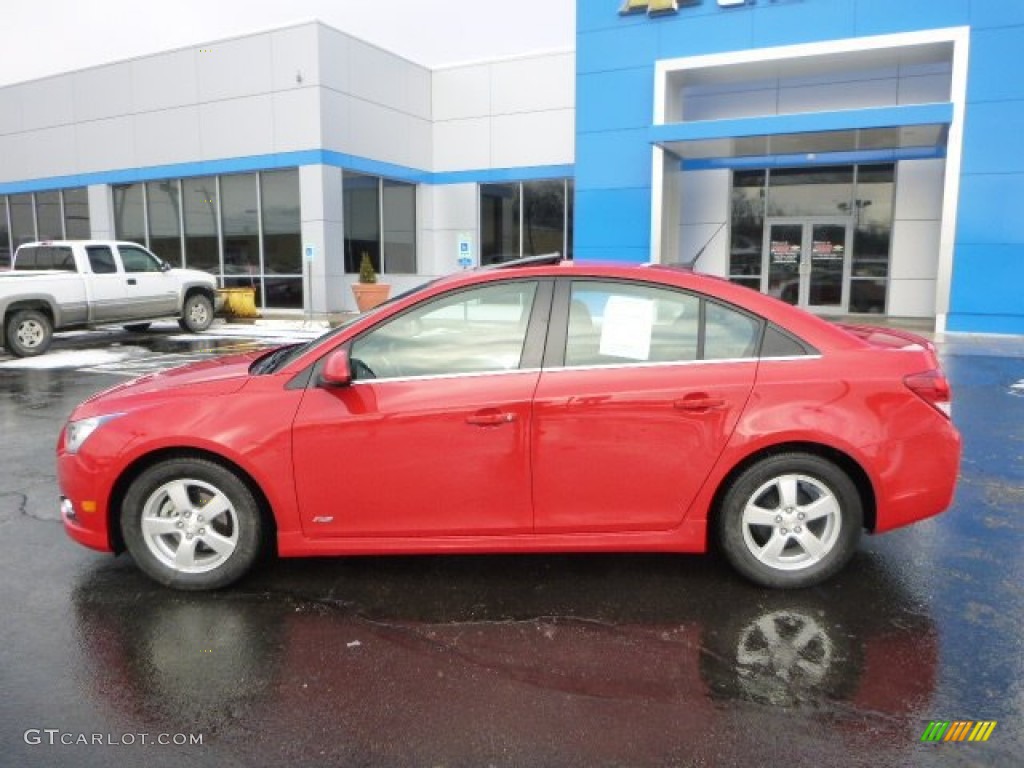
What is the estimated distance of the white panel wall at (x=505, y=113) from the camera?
21750 mm

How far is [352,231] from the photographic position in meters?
21.3

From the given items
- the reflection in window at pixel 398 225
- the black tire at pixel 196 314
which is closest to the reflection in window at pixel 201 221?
the reflection in window at pixel 398 225

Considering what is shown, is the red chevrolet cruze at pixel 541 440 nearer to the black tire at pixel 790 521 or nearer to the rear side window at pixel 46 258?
the black tire at pixel 790 521

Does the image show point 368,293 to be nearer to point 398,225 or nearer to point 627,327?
point 398,225

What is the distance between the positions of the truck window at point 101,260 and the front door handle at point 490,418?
43.1ft

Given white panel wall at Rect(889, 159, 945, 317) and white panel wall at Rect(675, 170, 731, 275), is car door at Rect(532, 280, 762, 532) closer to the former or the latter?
white panel wall at Rect(675, 170, 731, 275)

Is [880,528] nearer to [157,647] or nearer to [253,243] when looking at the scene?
→ [157,647]

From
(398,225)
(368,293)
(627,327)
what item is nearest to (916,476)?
(627,327)

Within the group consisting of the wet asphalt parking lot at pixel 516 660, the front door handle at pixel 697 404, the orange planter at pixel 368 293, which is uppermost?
the front door handle at pixel 697 404

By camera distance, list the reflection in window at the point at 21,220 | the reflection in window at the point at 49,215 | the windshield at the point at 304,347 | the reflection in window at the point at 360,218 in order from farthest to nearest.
Answer: the reflection in window at the point at 21,220 < the reflection in window at the point at 49,215 < the reflection in window at the point at 360,218 < the windshield at the point at 304,347

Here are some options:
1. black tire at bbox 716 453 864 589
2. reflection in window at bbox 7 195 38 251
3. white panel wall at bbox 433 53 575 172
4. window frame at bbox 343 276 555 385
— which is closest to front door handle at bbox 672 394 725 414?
black tire at bbox 716 453 864 589

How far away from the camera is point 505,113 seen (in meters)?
22.5

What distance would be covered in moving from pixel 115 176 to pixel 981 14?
21322mm

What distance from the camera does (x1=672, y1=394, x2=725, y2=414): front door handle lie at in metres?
3.73
